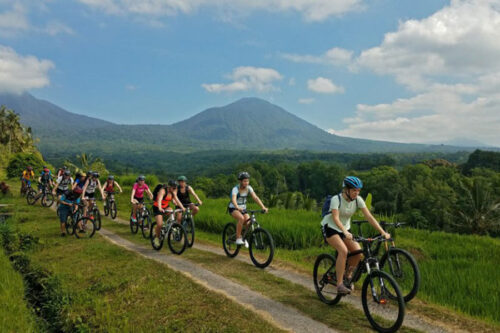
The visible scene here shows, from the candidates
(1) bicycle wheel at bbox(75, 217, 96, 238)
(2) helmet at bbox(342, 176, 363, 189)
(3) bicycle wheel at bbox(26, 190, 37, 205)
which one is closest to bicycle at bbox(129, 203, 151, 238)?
(1) bicycle wheel at bbox(75, 217, 96, 238)

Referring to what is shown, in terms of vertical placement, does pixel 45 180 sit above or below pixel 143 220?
above

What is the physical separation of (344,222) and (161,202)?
272 inches

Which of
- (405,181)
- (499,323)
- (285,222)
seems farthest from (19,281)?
(405,181)

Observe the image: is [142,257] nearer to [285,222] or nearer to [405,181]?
[285,222]

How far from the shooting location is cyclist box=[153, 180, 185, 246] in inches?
418

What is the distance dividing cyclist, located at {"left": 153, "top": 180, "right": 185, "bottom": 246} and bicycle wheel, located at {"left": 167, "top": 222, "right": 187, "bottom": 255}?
0.46 m

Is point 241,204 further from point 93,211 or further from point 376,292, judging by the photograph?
point 93,211

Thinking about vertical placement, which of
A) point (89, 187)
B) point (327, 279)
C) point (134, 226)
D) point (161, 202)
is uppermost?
point (89, 187)

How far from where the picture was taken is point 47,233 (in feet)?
46.1

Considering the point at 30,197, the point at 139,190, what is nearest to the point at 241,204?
the point at 139,190

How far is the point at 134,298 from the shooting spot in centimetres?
679

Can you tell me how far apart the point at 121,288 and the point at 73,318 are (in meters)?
1.09

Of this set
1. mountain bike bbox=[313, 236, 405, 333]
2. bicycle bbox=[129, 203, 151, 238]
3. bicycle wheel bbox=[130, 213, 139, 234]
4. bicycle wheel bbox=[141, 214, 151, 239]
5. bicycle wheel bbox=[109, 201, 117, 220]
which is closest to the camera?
mountain bike bbox=[313, 236, 405, 333]

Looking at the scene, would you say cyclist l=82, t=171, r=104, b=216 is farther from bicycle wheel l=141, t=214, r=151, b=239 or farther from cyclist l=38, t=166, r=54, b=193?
cyclist l=38, t=166, r=54, b=193
